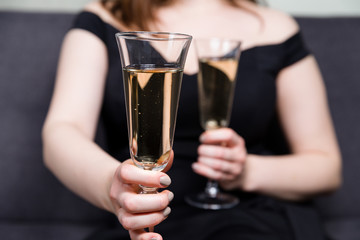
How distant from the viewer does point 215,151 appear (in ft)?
3.51

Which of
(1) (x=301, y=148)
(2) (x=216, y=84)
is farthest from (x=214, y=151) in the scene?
(1) (x=301, y=148)

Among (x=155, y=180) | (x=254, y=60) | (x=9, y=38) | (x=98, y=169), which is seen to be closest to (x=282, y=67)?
(x=254, y=60)

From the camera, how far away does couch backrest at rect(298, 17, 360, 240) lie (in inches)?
63.1

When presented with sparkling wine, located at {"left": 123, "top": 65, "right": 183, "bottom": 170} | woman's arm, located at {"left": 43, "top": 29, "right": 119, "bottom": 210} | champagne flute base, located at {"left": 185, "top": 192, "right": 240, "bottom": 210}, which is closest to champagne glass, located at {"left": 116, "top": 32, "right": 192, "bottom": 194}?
sparkling wine, located at {"left": 123, "top": 65, "right": 183, "bottom": 170}

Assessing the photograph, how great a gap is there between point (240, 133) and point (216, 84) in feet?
1.12

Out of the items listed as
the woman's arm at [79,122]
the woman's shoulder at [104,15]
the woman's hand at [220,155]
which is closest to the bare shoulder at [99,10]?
the woman's shoulder at [104,15]

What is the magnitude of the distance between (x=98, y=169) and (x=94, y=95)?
46cm

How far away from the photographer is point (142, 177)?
60cm

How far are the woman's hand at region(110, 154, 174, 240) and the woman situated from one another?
23cm

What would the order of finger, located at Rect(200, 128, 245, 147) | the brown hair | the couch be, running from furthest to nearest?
the couch, the brown hair, finger, located at Rect(200, 128, 245, 147)

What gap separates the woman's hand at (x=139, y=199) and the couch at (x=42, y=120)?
2.93 ft

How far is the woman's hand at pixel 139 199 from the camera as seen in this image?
60 cm

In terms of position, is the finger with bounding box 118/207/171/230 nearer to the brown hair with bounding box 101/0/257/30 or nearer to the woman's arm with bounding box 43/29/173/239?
the woman's arm with bounding box 43/29/173/239

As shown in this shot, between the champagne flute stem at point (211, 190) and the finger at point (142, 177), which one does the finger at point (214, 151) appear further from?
the finger at point (142, 177)
